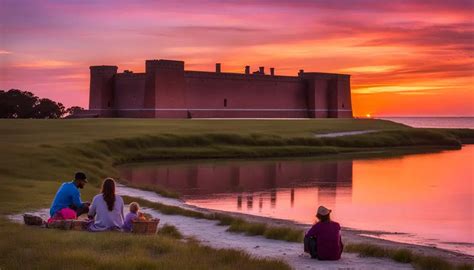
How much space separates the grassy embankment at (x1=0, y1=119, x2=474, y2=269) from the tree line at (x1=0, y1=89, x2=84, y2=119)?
1371 inches

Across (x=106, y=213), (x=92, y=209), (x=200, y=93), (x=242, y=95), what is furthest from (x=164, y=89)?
(x=106, y=213)

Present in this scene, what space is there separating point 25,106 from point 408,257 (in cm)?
9970

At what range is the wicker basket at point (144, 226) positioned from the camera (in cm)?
1527

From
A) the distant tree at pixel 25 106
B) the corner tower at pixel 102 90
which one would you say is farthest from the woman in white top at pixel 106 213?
the distant tree at pixel 25 106

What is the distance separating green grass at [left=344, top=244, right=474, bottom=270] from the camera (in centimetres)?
1341

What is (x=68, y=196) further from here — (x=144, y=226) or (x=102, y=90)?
(x=102, y=90)

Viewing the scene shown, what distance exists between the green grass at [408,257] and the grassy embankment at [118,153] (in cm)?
315

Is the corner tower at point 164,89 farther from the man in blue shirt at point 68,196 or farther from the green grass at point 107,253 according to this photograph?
the green grass at point 107,253

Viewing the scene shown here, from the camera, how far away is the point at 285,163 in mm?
51969

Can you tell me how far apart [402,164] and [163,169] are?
1830 cm

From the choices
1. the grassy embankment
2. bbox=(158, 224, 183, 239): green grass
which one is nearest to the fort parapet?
the grassy embankment

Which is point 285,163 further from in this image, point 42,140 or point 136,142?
point 42,140

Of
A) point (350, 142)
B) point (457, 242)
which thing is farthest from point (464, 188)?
point (350, 142)

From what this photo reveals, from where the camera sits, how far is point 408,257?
1417 centimetres
